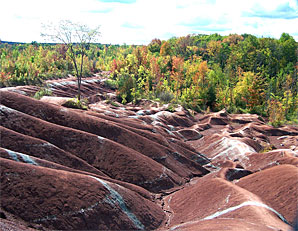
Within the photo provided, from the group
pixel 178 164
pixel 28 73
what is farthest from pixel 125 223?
pixel 28 73

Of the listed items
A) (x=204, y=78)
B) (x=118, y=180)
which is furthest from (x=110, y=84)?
(x=118, y=180)

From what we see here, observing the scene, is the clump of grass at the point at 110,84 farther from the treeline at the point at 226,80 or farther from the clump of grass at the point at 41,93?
the clump of grass at the point at 41,93

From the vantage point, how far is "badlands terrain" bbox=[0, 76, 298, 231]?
1245cm

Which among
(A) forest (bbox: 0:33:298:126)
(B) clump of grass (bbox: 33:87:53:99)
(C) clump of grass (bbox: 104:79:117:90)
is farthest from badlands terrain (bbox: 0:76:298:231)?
(C) clump of grass (bbox: 104:79:117:90)

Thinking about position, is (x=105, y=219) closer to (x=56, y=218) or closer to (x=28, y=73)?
(x=56, y=218)

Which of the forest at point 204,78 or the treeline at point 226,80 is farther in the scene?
the treeline at point 226,80

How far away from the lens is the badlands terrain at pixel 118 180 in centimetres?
1245

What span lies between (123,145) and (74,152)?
12.9 feet

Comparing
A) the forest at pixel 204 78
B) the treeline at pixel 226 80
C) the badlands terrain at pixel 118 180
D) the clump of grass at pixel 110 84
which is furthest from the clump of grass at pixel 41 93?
the clump of grass at pixel 110 84

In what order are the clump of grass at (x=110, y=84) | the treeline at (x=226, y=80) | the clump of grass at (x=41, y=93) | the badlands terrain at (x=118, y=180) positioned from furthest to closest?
the clump of grass at (x=110, y=84), the treeline at (x=226, y=80), the clump of grass at (x=41, y=93), the badlands terrain at (x=118, y=180)

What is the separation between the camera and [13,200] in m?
12.0

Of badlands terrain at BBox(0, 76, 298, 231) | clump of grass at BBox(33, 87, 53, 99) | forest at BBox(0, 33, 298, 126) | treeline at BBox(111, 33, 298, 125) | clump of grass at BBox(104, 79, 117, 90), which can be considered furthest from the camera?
clump of grass at BBox(104, 79, 117, 90)

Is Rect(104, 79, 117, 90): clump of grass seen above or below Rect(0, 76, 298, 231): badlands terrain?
above

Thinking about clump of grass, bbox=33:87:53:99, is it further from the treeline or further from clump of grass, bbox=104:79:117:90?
clump of grass, bbox=104:79:117:90
